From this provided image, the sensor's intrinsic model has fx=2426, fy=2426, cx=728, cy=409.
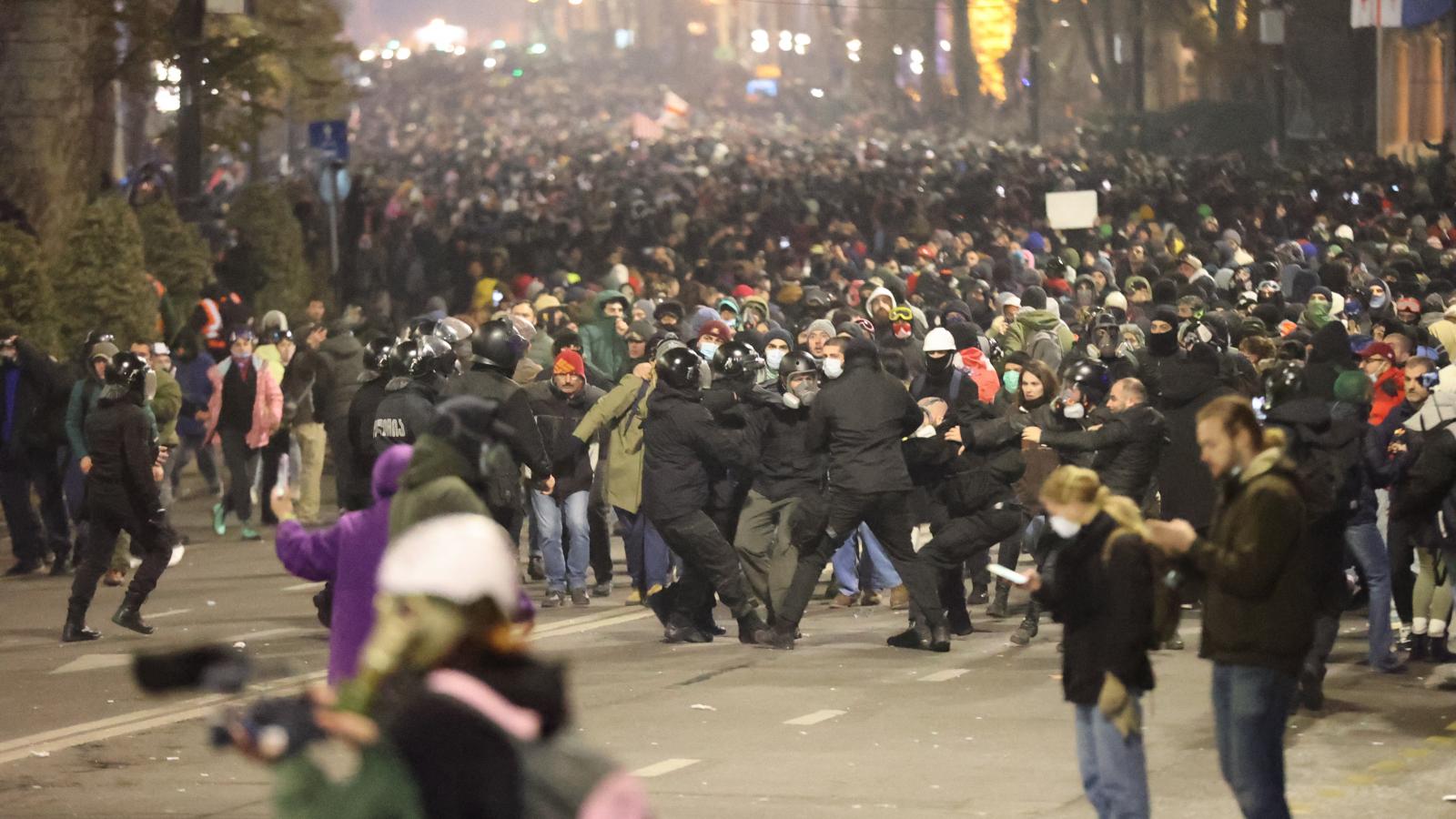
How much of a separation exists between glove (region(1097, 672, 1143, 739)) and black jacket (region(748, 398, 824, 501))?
636 centimetres

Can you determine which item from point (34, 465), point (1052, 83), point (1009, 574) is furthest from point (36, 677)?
point (1052, 83)

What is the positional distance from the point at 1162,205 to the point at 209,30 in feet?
44.8

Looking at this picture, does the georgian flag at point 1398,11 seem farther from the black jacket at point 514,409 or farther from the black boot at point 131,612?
the black boot at point 131,612

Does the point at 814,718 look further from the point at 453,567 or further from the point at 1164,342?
the point at 453,567

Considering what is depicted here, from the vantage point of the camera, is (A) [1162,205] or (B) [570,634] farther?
(A) [1162,205]

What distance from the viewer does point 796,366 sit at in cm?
1343

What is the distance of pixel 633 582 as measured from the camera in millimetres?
14625

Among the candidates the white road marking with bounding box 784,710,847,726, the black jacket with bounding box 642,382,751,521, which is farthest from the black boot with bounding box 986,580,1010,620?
the white road marking with bounding box 784,710,847,726

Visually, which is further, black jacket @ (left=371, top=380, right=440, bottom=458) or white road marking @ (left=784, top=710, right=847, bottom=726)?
black jacket @ (left=371, top=380, right=440, bottom=458)

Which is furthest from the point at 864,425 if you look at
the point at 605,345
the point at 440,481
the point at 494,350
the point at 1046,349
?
the point at 605,345

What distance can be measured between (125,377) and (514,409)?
231cm

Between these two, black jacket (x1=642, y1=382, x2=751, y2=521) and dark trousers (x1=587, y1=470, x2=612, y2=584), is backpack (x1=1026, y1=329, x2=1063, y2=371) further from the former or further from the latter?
black jacket (x1=642, y1=382, x2=751, y2=521)

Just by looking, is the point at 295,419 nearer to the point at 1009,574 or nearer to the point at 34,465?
the point at 34,465

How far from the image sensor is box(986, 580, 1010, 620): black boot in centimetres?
1370
